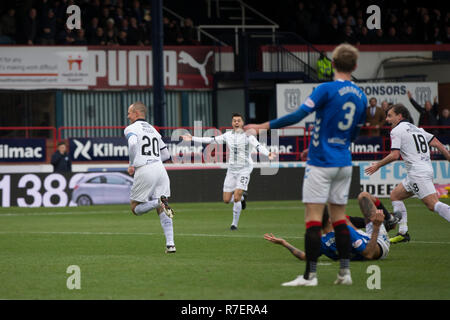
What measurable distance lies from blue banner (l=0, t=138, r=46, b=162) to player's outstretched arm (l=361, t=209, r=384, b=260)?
58.1 ft

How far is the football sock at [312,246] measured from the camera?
896cm

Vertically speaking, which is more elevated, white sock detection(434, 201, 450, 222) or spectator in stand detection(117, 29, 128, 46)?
spectator in stand detection(117, 29, 128, 46)

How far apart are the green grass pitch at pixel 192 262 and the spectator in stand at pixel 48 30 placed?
11519 mm

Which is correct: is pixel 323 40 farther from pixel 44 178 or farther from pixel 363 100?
pixel 363 100

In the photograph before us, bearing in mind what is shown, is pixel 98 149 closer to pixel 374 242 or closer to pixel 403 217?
pixel 403 217

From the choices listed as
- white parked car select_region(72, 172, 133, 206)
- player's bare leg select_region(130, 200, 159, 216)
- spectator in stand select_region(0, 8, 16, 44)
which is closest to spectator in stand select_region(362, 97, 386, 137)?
white parked car select_region(72, 172, 133, 206)

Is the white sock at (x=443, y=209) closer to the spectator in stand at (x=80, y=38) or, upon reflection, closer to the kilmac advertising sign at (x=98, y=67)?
the spectator in stand at (x=80, y=38)

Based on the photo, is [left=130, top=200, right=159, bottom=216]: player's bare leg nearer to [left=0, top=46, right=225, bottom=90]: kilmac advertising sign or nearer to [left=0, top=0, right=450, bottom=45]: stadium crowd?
[left=0, top=0, right=450, bottom=45]: stadium crowd

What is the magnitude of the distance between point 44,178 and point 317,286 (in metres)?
17.8

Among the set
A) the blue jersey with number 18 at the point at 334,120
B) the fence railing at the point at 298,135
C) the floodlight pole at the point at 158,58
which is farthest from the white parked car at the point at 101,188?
the blue jersey with number 18 at the point at 334,120

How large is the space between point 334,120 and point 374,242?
2.34m

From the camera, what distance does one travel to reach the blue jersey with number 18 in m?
9.00
